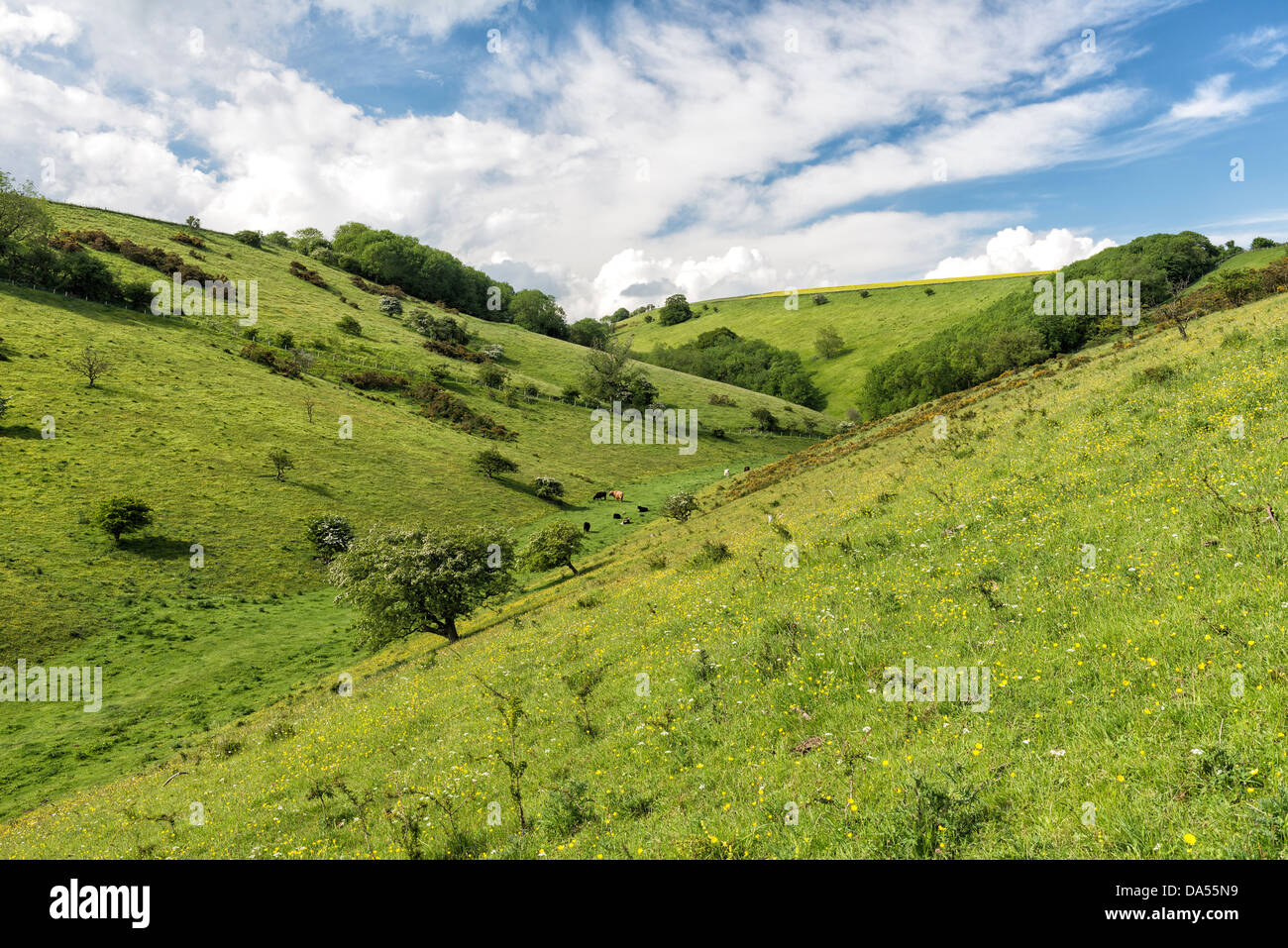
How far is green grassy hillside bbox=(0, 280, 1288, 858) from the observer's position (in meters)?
5.57

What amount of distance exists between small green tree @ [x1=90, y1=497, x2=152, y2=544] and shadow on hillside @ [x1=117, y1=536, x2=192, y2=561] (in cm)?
74

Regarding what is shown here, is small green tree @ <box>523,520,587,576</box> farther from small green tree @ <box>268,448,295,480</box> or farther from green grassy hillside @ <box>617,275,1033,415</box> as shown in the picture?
green grassy hillside @ <box>617,275,1033,415</box>

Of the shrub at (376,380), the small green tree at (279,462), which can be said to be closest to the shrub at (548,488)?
the small green tree at (279,462)

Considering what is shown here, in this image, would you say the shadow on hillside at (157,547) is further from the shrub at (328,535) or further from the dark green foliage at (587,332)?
the dark green foliage at (587,332)

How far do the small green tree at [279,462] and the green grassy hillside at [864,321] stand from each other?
116989 mm

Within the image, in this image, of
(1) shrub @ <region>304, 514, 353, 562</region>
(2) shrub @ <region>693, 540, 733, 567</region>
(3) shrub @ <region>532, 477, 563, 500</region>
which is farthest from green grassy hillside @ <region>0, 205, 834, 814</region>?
(2) shrub @ <region>693, 540, 733, 567</region>

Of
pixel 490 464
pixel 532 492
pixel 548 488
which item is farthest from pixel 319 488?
pixel 548 488

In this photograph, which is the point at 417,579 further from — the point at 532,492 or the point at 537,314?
the point at 537,314

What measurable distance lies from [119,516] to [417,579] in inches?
1053

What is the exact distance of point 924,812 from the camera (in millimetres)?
5574

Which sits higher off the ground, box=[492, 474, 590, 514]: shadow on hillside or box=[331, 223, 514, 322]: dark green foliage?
box=[331, 223, 514, 322]: dark green foliage

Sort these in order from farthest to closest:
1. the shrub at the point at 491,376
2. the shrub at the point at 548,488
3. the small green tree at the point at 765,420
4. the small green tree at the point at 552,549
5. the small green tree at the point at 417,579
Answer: the small green tree at the point at 765,420, the shrub at the point at 491,376, the shrub at the point at 548,488, the small green tree at the point at 552,549, the small green tree at the point at 417,579

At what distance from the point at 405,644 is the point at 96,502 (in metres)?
27.6

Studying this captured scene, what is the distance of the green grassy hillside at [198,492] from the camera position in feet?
96.0
